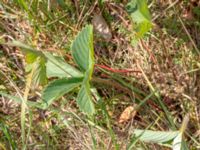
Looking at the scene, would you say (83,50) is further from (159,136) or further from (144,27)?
(159,136)

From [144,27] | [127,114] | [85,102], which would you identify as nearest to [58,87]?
[85,102]

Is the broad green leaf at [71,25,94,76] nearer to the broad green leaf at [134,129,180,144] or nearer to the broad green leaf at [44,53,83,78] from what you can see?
the broad green leaf at [44,53,83,78]

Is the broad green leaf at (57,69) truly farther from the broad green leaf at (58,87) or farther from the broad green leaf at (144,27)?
the broad green leaf at (144,27)

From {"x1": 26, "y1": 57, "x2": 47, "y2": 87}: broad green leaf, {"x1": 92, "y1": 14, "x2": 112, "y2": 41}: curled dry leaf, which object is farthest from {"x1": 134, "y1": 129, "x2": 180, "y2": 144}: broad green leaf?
{"x1": 92, "y1": 14, "x2": 112, "y2": 41}: curled dry leaf

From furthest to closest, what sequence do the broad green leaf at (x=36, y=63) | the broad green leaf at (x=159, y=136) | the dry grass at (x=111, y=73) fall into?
the dry grass at (x=111, y=73) → the broad green leaf at (x=159, y=136) → the broad green leaf at (x=36, y=63)

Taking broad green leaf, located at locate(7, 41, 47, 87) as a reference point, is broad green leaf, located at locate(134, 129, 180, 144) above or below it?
below

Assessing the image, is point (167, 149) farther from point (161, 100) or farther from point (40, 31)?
point (40, 31)

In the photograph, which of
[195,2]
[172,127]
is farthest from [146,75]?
[195,2]

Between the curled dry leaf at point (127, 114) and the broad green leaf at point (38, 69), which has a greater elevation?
the broad green leaf at point (38, 69)

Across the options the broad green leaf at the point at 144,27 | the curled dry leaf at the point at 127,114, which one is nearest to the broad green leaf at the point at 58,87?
the broad green leaf at the point at 144,27
